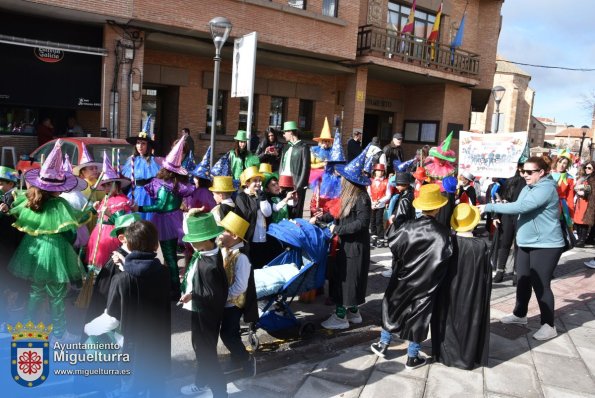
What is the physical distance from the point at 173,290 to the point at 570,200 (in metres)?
9.10

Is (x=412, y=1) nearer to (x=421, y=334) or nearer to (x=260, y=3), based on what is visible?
(x=260, y=3)

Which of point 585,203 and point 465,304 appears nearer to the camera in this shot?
point 465,304

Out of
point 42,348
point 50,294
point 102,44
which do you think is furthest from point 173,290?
point 102,44

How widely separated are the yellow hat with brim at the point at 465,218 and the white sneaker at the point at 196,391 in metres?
2.66

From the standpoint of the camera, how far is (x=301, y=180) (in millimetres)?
8047

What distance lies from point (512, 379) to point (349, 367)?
150cm

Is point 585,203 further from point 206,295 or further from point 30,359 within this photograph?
point 30,359

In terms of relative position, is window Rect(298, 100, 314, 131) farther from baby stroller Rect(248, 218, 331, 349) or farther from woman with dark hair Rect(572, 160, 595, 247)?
baby stroller Rect(248, 218, 331, 349)

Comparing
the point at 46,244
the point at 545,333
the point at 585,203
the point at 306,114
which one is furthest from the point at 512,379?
the point at 306,114

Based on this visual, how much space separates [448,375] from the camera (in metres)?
4.59

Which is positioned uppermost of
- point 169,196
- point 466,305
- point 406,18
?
point 406,18

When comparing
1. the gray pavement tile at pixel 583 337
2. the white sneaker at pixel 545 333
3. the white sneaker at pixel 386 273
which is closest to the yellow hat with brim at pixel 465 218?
the white sneaker at pixel 545 333

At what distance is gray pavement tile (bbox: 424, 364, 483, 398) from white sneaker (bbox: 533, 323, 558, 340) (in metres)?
1.33

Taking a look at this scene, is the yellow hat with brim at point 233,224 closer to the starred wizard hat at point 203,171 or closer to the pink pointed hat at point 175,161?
the pink pointed hat at point 175,161
